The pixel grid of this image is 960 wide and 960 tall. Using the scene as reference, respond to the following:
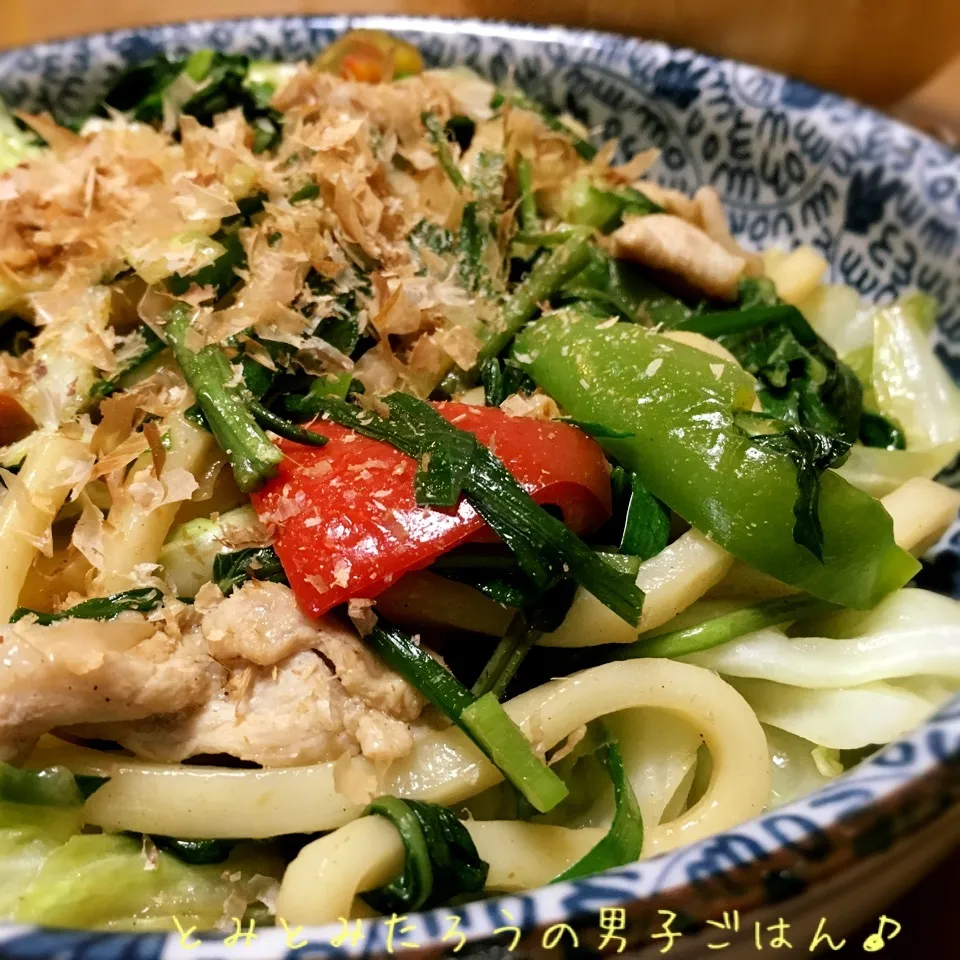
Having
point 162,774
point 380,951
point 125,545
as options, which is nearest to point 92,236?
point 125,545

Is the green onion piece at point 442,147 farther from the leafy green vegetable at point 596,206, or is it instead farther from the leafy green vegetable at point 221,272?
the leafy green vegetable at point 221,272

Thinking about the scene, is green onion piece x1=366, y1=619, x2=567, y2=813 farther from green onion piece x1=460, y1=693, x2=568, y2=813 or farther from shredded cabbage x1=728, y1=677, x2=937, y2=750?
shredded cabbage x1=728, y1=677, x2=937, y2=750

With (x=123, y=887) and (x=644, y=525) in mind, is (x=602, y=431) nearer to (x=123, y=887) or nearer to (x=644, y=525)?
(x=644, y=525)

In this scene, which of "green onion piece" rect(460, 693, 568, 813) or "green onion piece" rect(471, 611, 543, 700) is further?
"green onion piece" rect(471, 611, 543, 700)

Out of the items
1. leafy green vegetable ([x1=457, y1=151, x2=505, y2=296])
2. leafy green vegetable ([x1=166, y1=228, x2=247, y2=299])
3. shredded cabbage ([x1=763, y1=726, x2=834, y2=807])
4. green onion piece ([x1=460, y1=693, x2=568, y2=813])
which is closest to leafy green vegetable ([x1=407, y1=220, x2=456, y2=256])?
leafy green vegetable ([x1=457, y1=151, x2=505, y2=296])

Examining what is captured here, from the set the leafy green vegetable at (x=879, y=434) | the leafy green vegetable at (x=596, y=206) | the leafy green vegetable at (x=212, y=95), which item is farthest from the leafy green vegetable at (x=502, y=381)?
the leafy green vegetable at (x=212, y=95)

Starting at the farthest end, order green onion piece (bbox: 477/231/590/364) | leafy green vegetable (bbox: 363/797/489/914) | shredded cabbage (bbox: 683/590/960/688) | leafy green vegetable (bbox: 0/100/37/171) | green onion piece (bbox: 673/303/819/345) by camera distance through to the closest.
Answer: leafy green vegetable (bbox: 0/100/37/171), green onion piece (bbox: 673/303/819/345), green onion piece (bbox: 477/231/590/364), shredded cabbage (bbox: 683/590/960/688), leafy green vegetable (bbox: 363/797/489/914)

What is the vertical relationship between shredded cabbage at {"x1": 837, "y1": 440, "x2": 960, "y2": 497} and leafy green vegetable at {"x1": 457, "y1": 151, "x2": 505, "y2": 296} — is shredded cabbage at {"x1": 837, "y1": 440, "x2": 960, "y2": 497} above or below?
below
